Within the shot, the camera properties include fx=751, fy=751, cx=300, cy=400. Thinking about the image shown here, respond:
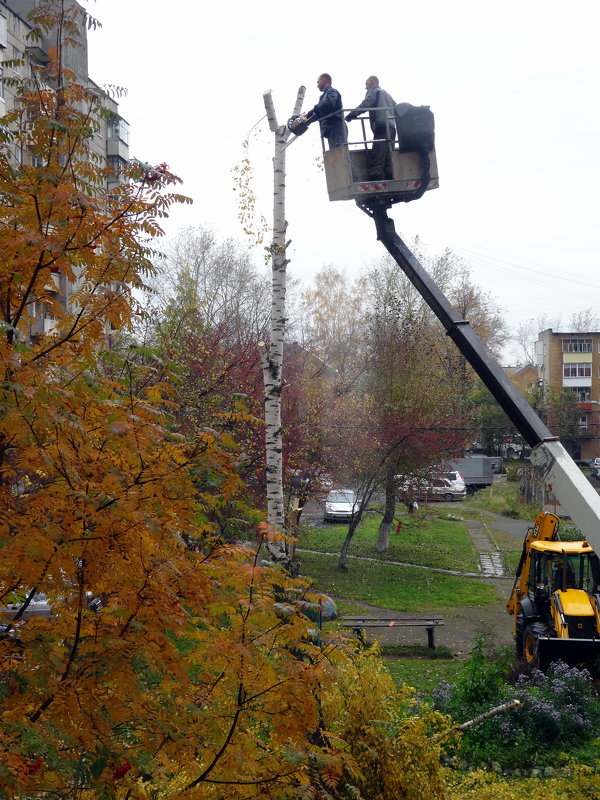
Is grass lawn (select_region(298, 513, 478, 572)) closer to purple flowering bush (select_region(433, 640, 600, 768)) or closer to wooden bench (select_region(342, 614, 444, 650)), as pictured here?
wooden bench (select_region(342, 614, 444, 650))

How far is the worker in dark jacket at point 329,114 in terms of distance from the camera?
911 cm

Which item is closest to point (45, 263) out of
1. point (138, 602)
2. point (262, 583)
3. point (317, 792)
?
point (138, 602)

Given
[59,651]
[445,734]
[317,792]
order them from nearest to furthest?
[59,651]
[317,792]
[445,734]

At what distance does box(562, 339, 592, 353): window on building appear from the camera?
6806 centimetres

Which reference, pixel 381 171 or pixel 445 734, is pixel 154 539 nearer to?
pixel 445 734

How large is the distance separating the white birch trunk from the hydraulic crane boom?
44.6 inches

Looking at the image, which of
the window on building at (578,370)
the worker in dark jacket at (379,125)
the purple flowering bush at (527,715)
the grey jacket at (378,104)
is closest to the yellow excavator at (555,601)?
the purple flowering bush at (527,715)

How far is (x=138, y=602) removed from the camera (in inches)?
162

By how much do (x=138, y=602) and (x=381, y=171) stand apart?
674cm

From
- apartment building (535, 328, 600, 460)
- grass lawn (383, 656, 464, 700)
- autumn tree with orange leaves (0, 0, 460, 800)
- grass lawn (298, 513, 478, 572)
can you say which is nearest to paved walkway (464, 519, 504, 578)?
grass lawn (298, 513, 478, 572)

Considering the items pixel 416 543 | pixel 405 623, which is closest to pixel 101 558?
pixel 405 623

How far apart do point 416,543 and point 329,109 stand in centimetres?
2368

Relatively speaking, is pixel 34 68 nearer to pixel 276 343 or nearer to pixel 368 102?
pixel 276 343

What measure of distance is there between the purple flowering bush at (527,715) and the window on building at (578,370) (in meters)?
60.5
